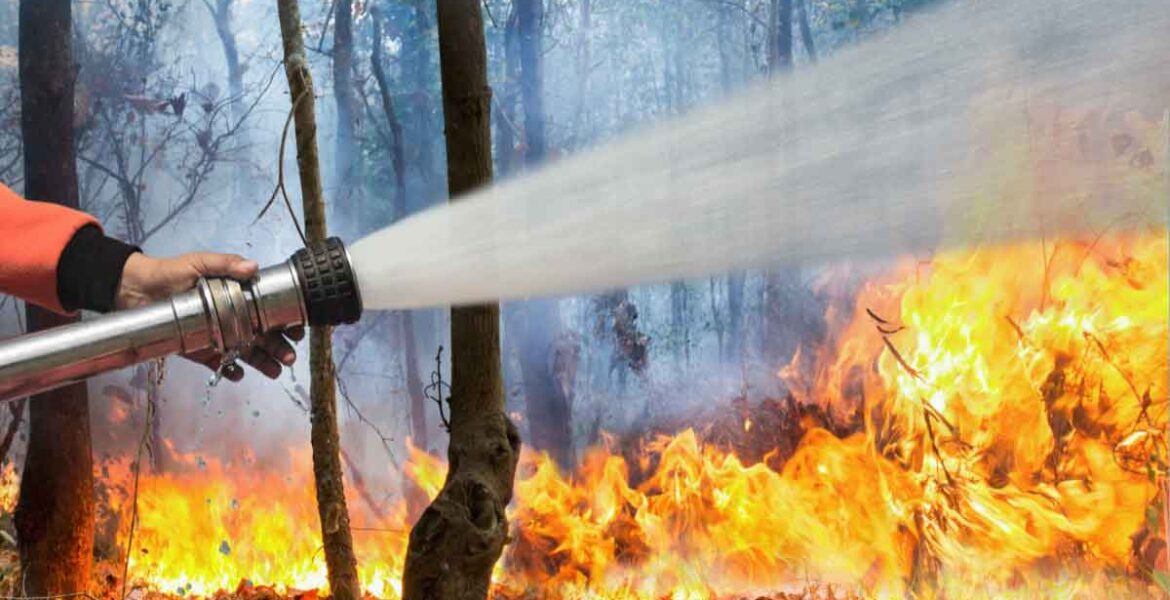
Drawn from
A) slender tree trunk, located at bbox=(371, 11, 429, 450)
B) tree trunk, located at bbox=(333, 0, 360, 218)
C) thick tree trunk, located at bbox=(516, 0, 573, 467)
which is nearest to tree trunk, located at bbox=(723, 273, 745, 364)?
thick tree trunk, located at bbox=(516, 0, 573, 467)

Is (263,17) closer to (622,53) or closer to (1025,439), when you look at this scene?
(622,53)

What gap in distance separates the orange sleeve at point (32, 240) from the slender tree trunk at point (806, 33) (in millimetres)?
4275

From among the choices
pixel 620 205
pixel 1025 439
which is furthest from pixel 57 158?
pixel 1025 439

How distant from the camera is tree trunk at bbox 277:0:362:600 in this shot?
4336mm

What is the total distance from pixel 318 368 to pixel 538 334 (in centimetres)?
151

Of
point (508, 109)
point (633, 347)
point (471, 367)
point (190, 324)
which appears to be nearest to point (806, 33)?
point (508, 109)

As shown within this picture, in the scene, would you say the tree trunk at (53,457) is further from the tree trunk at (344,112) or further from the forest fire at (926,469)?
the tree trunk at (344,112)

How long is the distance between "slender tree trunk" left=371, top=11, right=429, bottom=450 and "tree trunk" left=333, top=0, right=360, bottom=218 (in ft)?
0.57

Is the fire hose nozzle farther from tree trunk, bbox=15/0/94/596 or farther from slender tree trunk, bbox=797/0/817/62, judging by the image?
slender tree trunk, bbox=797/0/817/62

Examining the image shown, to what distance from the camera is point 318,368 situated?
440cm

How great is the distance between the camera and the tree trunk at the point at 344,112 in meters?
5.87

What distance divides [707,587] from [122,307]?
4.17 meters

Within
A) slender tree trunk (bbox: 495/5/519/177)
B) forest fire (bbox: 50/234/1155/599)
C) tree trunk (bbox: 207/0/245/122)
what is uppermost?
tree trunk (bbox: 207/0/245/122)

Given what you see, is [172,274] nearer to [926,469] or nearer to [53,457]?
[53,457]
